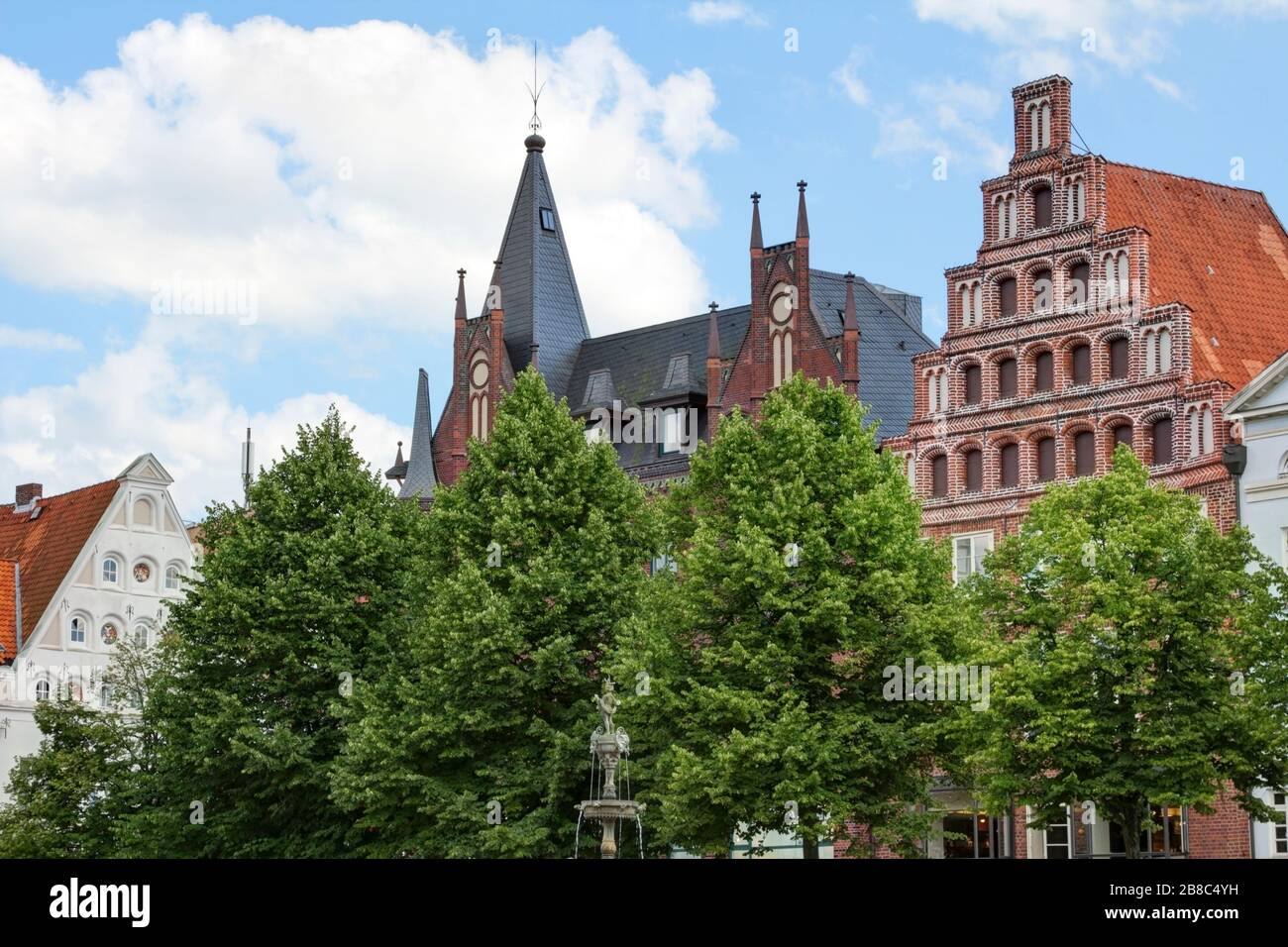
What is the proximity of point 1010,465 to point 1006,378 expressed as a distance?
2.25 metres

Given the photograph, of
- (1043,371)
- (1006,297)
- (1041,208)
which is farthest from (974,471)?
(1041,208)

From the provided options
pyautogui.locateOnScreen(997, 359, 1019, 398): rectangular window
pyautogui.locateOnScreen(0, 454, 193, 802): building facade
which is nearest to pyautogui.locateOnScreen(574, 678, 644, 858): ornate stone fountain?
pyautogui.locateOnScreen(997, 359, 1019, 398): rectangular window

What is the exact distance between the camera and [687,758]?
4338 cm

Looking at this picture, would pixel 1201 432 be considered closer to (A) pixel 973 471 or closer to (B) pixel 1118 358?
(B) pixel 1118 358

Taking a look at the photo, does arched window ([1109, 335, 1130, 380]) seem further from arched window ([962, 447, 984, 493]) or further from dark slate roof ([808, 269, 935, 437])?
dark slate roof ([808, 269, 935, 437])

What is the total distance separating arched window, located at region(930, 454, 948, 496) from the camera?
2142 inches

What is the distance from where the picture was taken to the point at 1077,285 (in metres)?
52.2

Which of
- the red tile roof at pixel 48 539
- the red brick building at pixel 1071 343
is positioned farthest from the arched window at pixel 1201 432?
the red tile roof at pixel 48 539

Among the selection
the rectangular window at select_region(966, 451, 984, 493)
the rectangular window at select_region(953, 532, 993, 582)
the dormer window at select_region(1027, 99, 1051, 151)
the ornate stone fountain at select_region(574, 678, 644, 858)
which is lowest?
the ornate stone fountain at select_region(574, 678, 644, 858)

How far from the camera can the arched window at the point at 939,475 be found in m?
54.4

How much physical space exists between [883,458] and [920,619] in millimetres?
6166

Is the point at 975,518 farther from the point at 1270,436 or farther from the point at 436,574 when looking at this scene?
the point at 436,574

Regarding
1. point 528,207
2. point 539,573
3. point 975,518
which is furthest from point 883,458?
point 528,207

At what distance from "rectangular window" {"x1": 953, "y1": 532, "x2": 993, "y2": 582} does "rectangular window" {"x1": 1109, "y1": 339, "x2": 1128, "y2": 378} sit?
5.23 m
